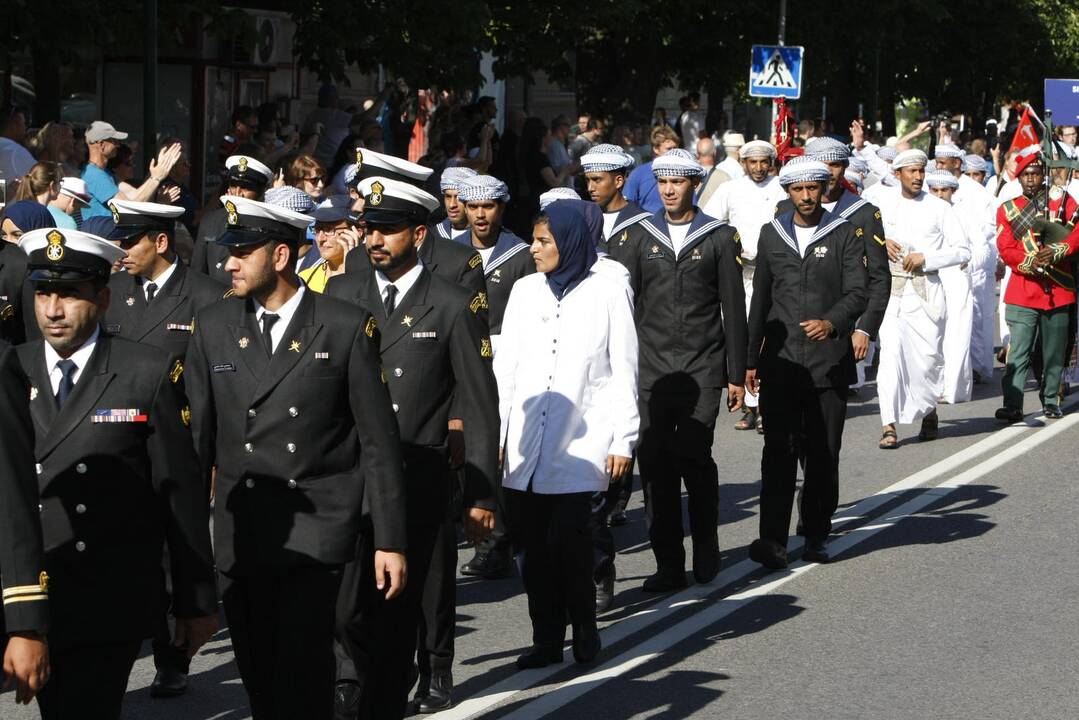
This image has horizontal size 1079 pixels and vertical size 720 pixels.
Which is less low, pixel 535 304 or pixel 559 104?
pixel 559 104

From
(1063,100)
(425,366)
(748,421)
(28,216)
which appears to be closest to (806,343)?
(425,366)

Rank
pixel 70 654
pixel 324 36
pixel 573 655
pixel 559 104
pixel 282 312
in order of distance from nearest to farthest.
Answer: pixel 70 654 < pixel 282 312 < pixel 573 655 < pixel 324 36 < pixel 559 104

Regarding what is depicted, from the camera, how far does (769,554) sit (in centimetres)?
990

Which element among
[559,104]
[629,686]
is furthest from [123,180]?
[559,104]

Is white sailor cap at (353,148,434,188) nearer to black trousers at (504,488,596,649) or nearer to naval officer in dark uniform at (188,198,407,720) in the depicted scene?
black trousers at (504,488,596,649)

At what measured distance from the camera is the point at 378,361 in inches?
241

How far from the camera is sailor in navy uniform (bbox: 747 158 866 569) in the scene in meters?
10.1

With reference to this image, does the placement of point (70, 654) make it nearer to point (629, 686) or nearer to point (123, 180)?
point (629, 686)

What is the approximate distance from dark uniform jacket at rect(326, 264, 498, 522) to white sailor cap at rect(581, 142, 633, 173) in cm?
433

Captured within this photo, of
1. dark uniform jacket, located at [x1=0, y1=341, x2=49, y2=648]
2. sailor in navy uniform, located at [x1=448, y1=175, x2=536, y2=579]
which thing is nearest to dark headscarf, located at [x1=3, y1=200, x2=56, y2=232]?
sailor in navy uniform, located at [x1=448, y1=175, x2=536, y2=579]

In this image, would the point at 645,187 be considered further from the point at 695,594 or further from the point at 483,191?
the point at 695,594

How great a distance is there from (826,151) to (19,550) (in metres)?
7.28

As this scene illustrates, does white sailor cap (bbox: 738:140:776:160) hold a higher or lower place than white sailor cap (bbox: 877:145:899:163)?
lower

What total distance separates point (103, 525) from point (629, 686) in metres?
3.00
